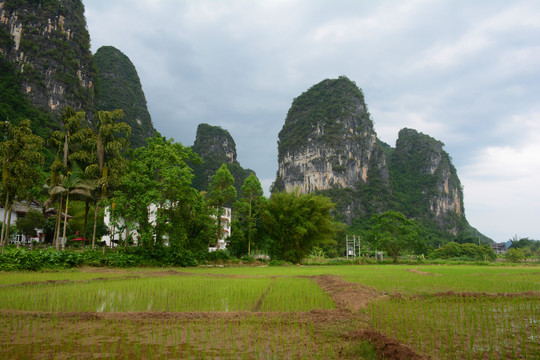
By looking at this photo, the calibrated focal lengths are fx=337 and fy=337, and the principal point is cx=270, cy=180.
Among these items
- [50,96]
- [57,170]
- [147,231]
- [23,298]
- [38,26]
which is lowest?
[23,298]

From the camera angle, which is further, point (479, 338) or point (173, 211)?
point (173, 211)

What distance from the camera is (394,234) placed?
113 ft

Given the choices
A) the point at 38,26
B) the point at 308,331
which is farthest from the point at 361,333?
the point at 38,26

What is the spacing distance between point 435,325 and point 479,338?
701 millimetres

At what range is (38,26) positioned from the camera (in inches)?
2196

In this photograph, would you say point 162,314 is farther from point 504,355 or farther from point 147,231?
point 147,231

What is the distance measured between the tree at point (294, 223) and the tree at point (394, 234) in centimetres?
Answer: 866

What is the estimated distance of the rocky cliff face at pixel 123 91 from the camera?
78713mm

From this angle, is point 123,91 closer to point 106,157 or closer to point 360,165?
point 360,165

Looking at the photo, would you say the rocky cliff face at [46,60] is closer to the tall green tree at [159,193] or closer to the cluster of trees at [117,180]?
the cluster of trees at [117,180]

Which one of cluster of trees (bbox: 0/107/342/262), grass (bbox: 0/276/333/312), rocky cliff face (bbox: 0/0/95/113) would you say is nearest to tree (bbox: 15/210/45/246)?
cluster of trees (bbox: 0/107/342/262)

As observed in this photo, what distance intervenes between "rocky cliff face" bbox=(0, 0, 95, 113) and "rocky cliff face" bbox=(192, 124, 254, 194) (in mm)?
36632

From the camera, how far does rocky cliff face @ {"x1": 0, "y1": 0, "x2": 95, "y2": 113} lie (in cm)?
5272

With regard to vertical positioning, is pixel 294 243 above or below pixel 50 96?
below
